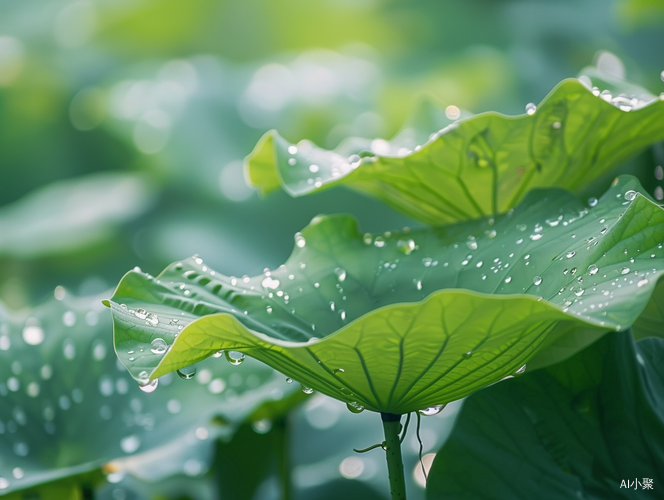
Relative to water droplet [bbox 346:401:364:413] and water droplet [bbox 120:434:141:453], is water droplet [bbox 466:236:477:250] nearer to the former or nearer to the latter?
water droplet [bbox 346:401:364:413]

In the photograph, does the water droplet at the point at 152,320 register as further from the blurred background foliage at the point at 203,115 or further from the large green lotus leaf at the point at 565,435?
the blurred background foliage at the point at 203,115

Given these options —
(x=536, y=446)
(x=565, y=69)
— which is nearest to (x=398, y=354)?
(x=536, y=446)

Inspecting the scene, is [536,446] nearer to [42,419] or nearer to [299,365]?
[299,365]

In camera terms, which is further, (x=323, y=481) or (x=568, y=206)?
(x=323, y=481)

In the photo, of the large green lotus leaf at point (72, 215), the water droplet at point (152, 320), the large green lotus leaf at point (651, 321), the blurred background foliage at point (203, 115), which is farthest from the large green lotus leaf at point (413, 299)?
the large green lotus leaf at point (72, 215)

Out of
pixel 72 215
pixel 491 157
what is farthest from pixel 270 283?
pixel 72 215

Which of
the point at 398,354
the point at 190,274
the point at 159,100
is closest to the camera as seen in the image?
the point at 398,354

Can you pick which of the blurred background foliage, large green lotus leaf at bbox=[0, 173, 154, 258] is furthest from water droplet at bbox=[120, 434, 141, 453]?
large green lotus leaf at bbox=[0, 173, 154, 258]
